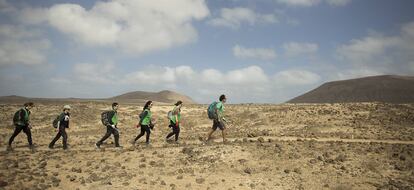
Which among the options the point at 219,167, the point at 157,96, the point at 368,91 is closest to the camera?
the point at 219,167

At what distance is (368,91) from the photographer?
6775 centimetres

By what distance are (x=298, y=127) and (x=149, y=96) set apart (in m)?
81.1

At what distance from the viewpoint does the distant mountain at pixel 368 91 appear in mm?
61000

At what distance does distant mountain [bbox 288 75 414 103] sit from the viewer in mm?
61000

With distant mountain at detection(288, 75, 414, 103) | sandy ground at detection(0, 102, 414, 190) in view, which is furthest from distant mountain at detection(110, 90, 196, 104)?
sandy ground at detection(0, 102, 414, 190)

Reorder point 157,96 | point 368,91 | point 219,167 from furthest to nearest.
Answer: point 157,96 → point 368,91 → point 219,167

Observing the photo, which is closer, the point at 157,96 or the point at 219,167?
the point at 219,167

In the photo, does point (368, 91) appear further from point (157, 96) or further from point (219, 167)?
point (219, 167)

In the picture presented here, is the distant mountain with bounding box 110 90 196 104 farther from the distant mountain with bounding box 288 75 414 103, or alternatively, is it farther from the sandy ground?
the sandy ground

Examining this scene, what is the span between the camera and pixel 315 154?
39.5 ft

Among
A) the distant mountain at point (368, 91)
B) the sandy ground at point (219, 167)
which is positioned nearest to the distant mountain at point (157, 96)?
the distant mountain at point (368, 91)

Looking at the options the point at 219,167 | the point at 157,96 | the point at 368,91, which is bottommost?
the point at 219,167

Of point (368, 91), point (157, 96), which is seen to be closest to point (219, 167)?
point (368, 91)

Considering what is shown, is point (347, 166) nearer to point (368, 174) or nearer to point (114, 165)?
point (368, 174)
